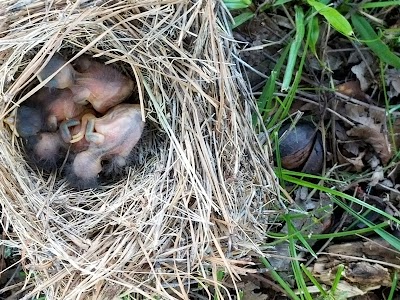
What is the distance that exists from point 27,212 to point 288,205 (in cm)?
71

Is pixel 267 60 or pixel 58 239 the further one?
pixel 267 60

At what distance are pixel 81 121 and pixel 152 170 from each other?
22cm

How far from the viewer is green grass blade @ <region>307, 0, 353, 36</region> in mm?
1634

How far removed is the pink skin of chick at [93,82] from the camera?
156 centimetres

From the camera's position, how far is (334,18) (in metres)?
1.65

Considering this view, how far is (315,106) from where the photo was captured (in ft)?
6.04

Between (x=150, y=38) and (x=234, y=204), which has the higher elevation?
(x=150, y=38)

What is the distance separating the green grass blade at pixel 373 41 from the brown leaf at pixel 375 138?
0.65 feet

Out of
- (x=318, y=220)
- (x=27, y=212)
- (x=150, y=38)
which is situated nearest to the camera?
(x=150, y=38)

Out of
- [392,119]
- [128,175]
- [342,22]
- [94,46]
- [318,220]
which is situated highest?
[94,46]

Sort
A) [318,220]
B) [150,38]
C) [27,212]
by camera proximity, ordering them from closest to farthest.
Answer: [150,38] < [27,212] < [318,220]

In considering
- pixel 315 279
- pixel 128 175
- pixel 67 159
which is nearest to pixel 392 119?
pixel 315 279

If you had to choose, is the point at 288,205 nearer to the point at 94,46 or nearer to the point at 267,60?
the point at 267,60

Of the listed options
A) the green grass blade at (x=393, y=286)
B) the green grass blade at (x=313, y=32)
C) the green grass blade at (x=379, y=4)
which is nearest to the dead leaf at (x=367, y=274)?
the green grass blade at (x=393, y=286)
